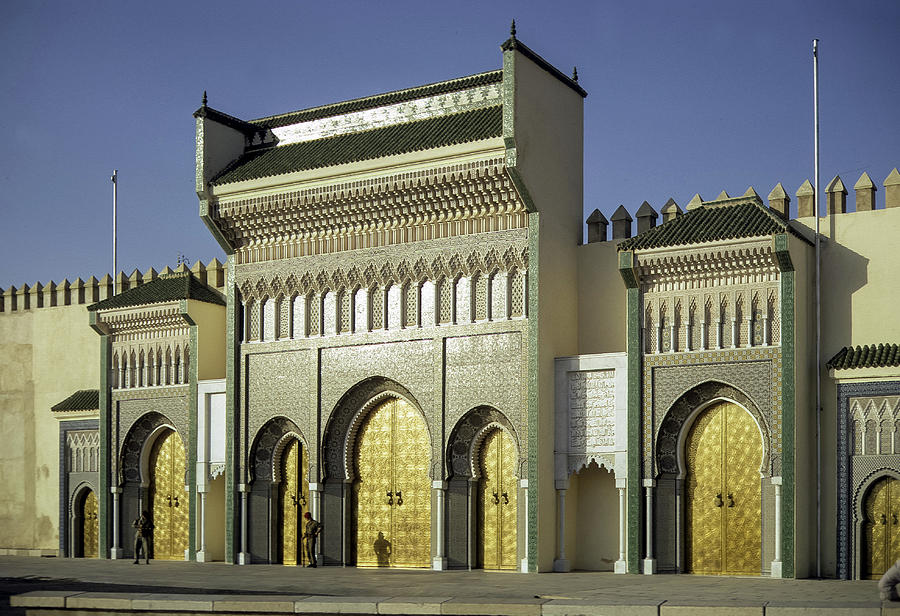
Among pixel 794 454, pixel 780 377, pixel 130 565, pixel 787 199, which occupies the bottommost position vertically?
pixel 130 565

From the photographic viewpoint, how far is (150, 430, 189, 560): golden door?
21.1 meters

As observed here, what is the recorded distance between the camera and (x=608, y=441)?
1709 centimetres

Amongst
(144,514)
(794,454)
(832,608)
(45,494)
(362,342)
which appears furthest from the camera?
(45,494)

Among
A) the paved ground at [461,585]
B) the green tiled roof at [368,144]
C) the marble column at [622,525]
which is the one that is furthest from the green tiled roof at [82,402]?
the marble column at [622,525]

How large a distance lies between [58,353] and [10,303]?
1868 millimetres

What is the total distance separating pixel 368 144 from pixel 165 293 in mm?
4828

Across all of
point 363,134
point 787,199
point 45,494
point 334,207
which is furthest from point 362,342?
point 45,494

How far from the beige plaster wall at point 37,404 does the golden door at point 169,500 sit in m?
2.67

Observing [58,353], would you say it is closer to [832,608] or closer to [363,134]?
[363,134]

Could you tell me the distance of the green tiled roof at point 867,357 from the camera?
15297 millimetres

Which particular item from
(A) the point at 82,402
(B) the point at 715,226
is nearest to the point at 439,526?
(B) the point at 715,226

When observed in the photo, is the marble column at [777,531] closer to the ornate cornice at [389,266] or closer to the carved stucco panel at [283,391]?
the ornate cornice at [389,266]

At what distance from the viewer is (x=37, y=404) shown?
24.0m

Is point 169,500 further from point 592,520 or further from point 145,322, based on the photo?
point 592,520
